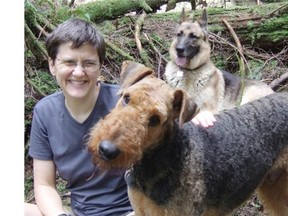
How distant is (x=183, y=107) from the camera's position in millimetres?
2746

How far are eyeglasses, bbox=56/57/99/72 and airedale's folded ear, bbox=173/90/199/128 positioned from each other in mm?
827

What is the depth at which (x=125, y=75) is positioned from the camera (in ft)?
9.98

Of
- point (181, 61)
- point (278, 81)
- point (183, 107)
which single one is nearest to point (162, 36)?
point (181, 61)

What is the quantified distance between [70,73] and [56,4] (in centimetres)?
371

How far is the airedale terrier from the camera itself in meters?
2.50

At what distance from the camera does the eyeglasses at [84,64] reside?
3.29 meters

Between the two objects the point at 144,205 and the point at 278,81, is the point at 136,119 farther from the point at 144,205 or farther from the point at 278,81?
the point at 278,81

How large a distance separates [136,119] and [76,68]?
0.97m

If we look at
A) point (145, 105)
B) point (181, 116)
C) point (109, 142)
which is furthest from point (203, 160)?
point (109, 142)

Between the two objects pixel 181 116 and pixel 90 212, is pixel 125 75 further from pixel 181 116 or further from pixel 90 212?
pixel 90 212

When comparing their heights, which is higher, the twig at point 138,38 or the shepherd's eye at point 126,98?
the shepherd's eye at point 126,98

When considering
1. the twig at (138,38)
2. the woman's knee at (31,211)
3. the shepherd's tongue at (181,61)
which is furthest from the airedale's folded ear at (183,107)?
the twig at (138,38)

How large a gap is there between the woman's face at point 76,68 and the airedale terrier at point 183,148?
0.33 meters

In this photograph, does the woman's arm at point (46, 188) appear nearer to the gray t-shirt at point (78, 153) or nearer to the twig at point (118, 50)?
the gray t-shirt at point (78, 153)
